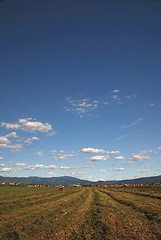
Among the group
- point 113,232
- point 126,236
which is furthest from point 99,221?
point 126,236

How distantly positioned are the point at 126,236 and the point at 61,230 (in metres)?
6.08

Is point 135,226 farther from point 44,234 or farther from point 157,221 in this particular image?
point 44,234

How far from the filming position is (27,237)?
528 inches

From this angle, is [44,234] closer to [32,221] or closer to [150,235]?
[32,221]

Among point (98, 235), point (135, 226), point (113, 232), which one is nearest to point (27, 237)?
point (98, 235)

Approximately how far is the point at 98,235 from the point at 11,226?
9.29m

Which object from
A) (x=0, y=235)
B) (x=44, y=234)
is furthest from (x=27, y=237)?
(x=0, y=235)

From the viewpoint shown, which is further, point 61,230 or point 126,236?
point 61,230

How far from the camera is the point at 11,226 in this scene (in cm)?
1627

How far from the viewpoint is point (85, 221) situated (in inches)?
699

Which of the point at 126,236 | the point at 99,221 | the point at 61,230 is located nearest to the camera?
the point at 126,236

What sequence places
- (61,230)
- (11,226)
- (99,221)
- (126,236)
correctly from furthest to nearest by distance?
(99,221) → (11,226) → (61,230) → (126,236)

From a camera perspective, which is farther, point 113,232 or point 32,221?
point 32,221

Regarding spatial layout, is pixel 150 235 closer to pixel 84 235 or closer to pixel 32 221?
pixel 84 235
